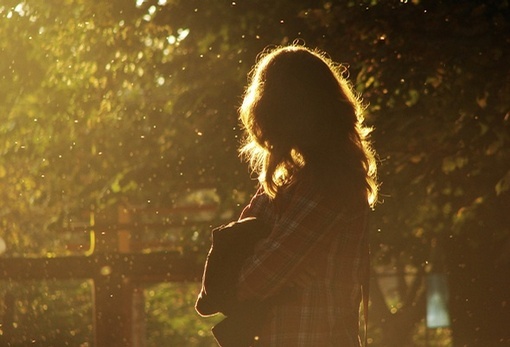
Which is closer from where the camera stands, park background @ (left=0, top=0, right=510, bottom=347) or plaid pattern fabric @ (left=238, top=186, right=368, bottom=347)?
plaid pattern fabric @ (left=238, top=186, right=368, bottom=347)

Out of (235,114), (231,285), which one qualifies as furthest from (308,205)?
(235,114)

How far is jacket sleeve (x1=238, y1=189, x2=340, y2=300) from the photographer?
2.73m

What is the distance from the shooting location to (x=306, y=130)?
2.82 m

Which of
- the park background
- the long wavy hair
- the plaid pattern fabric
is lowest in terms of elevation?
the park background

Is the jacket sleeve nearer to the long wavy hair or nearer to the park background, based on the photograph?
the long wavy hair

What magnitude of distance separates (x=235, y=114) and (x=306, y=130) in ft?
25.7

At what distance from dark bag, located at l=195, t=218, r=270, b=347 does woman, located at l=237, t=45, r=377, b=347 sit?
0.08ft

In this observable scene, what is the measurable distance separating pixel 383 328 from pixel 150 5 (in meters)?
7.97


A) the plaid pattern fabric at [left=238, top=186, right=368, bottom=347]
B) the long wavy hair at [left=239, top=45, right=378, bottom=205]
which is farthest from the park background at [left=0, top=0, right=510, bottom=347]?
the plaid pattern fabric at [left=238, top=186, right=368, bottom=347]

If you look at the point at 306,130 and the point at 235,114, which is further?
the point at 235,114

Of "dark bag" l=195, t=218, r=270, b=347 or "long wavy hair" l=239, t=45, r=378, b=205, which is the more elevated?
"long wavy hair" l=239, t=45, r=378, b=205

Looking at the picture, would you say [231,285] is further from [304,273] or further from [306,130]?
[306,130]

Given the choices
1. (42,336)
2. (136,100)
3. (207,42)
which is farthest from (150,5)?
(42,336)

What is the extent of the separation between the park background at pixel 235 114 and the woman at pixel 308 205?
551 cm
